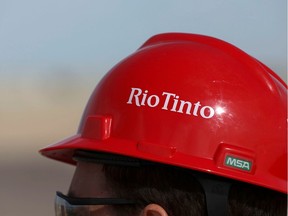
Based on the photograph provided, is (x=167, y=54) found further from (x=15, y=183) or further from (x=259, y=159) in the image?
(x=15, y=183)

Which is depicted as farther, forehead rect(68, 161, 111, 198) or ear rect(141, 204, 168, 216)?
forehead rect(68, 161, 111, 198)

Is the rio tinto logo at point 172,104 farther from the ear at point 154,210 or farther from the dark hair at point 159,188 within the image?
the ear at point 154,210

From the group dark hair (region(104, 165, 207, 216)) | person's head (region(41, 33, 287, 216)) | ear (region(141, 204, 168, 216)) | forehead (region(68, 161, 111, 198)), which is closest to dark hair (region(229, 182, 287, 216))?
person's head (region(41, 33, 287, 216))

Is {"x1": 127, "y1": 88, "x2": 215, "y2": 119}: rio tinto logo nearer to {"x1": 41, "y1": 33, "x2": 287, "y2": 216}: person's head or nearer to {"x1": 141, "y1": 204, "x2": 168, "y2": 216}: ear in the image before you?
{"x1": 41, "y1": 33, "x2": 287, "y2": 216}: person's head

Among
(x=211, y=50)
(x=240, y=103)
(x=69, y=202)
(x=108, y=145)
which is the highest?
(x=211, y=50)

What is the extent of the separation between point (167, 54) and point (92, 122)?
374 mm

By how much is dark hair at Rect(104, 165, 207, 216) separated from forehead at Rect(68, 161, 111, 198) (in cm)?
3

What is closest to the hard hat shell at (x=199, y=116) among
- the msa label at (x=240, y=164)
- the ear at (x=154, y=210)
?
the msa label at (x=240, y=164)

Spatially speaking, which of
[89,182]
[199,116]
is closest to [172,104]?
[199,116]

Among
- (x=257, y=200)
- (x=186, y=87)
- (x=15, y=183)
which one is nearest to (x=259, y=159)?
(x=257, y=200)

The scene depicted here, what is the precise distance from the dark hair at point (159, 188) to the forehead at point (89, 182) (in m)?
0.03

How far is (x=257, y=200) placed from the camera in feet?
8.44

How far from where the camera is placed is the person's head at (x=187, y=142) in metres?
2.53

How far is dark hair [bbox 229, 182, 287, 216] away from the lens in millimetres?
2516
